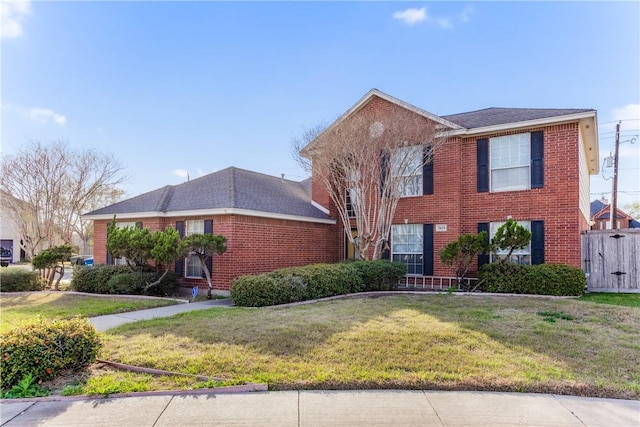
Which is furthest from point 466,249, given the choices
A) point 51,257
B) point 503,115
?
point 51,257

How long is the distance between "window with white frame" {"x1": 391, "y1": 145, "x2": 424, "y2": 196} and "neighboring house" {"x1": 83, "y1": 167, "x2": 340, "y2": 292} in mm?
3713

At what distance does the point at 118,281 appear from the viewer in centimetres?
1165

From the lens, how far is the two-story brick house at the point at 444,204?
1210 cm

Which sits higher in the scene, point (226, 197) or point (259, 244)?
point (226, 197)

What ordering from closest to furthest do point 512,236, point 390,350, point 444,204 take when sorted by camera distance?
point 390,350, point 512,236, point 444,204

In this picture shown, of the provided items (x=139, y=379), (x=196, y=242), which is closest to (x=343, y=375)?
(x=139, y=379)

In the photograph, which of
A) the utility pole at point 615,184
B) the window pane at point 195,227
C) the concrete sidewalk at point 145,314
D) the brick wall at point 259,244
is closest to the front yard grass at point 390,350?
the concrete sidewalk at point 145,314

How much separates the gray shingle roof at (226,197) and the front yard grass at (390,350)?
17.3 ft

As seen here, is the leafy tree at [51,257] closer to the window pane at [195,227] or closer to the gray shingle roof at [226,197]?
the gray shingle roof at [226,197]

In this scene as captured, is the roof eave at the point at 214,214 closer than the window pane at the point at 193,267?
Yes

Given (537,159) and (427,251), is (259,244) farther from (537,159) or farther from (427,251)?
(537,159)

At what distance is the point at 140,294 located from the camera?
12.1 m

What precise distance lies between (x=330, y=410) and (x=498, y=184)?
38.1 feet

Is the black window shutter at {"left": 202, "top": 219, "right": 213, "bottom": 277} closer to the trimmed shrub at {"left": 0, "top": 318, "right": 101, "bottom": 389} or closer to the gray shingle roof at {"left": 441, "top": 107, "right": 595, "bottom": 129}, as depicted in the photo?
the trimmed shrub at {"left": 0, "top": 318, "right": 101, "bottom": 389}
